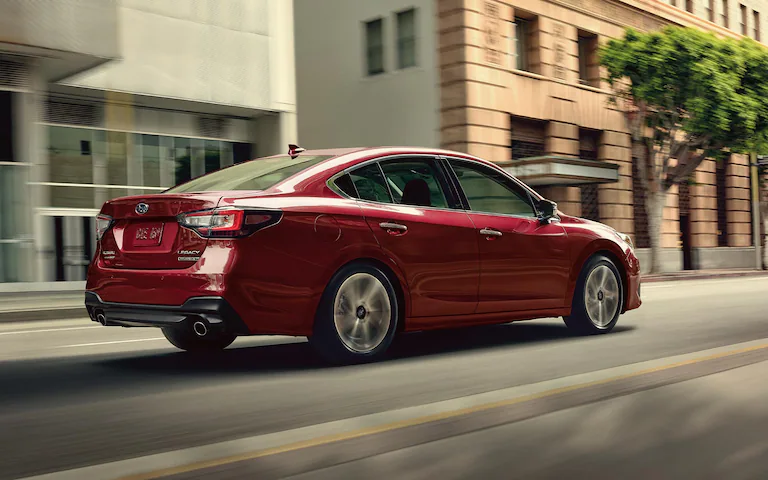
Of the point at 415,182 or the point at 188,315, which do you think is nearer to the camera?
the point at 188,315

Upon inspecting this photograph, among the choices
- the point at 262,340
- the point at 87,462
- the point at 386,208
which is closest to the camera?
the point at 87,462

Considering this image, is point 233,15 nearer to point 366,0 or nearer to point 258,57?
point 258,57

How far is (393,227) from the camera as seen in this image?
272 inches

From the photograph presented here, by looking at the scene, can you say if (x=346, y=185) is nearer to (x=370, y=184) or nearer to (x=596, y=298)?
(x=370, y=184)

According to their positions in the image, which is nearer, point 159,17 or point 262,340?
point 262,340

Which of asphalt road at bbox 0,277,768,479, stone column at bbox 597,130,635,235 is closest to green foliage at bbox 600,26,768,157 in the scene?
stone column at bbox 597,130,635,235

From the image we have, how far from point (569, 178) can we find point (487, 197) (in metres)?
21.4

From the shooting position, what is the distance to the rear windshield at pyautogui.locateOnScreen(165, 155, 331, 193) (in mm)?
6684

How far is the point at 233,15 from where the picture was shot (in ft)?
75.9

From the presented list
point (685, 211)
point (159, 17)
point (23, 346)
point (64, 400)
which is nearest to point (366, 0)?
point (159, 17)

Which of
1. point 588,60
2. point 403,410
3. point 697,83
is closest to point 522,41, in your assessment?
point 588,60

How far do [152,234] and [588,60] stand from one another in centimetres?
2955

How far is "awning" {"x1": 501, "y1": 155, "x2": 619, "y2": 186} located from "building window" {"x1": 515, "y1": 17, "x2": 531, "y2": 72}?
389cm

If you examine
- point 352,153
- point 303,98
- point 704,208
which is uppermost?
point 303,98
